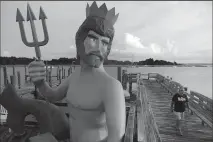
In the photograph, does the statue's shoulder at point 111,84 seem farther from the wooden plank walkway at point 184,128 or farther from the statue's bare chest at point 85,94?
the wooden plank walkway at point 184,128

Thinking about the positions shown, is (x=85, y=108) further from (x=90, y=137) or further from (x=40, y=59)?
(x=40, y=59)

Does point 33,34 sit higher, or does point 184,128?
point 33,34

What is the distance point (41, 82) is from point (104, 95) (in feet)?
2.13

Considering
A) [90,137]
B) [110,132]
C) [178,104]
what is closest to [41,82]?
[90,137]

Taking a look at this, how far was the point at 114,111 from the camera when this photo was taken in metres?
1.49

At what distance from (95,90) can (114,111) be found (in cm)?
21

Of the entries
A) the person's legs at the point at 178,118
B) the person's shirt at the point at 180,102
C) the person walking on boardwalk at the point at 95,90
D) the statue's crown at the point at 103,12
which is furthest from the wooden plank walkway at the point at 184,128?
the statue's crown at the point at 103,12

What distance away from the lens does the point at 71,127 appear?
176 cm

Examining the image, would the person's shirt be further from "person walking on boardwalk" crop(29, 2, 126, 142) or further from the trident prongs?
the trident prongs

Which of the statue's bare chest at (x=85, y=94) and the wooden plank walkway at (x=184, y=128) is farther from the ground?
the statue's bare chest at (x=85, y=94)

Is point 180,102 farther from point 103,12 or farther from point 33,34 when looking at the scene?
point 33,34

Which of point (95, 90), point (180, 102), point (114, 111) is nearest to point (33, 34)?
point (95, 90)

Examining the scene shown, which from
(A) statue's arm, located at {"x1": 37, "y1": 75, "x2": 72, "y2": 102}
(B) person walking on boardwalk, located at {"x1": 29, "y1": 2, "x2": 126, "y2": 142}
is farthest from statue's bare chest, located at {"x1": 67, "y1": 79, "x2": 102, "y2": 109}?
(A) statue's arm, located at {"x1": 37, "y1": 75, "x2": 72, "y2": 102}

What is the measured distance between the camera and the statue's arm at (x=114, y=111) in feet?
4.84
